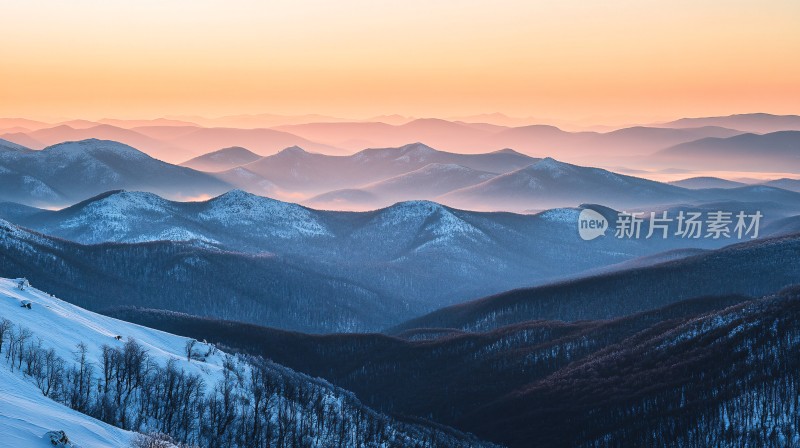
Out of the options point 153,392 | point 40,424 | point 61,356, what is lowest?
point 153,392

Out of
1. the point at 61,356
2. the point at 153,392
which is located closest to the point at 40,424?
the point at 61,356

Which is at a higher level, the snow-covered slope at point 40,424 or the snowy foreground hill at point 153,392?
the snow-covered slope at point 40,424

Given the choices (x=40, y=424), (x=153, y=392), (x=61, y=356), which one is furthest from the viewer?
(x=153, y=392)

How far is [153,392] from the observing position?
12281cm

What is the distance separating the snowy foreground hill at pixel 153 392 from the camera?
107 meters

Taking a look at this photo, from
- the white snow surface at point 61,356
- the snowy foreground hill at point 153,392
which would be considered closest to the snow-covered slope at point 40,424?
the white snow surface at point 61,356

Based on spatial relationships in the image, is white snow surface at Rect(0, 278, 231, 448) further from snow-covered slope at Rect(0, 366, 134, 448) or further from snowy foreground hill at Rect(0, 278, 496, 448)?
snowy foreground hill at Rect(0, 278, 496, 448)

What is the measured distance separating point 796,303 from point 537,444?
65.5 m

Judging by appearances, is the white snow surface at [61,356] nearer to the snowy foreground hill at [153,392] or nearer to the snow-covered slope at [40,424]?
the snow-covered slope at [40,424]

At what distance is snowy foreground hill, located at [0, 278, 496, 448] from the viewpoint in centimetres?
10656

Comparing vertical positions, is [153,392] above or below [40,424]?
below

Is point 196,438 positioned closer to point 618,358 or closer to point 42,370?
point 42,370

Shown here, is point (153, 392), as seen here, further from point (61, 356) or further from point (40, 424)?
point (40, 424)

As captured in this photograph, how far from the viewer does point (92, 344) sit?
131 metres
